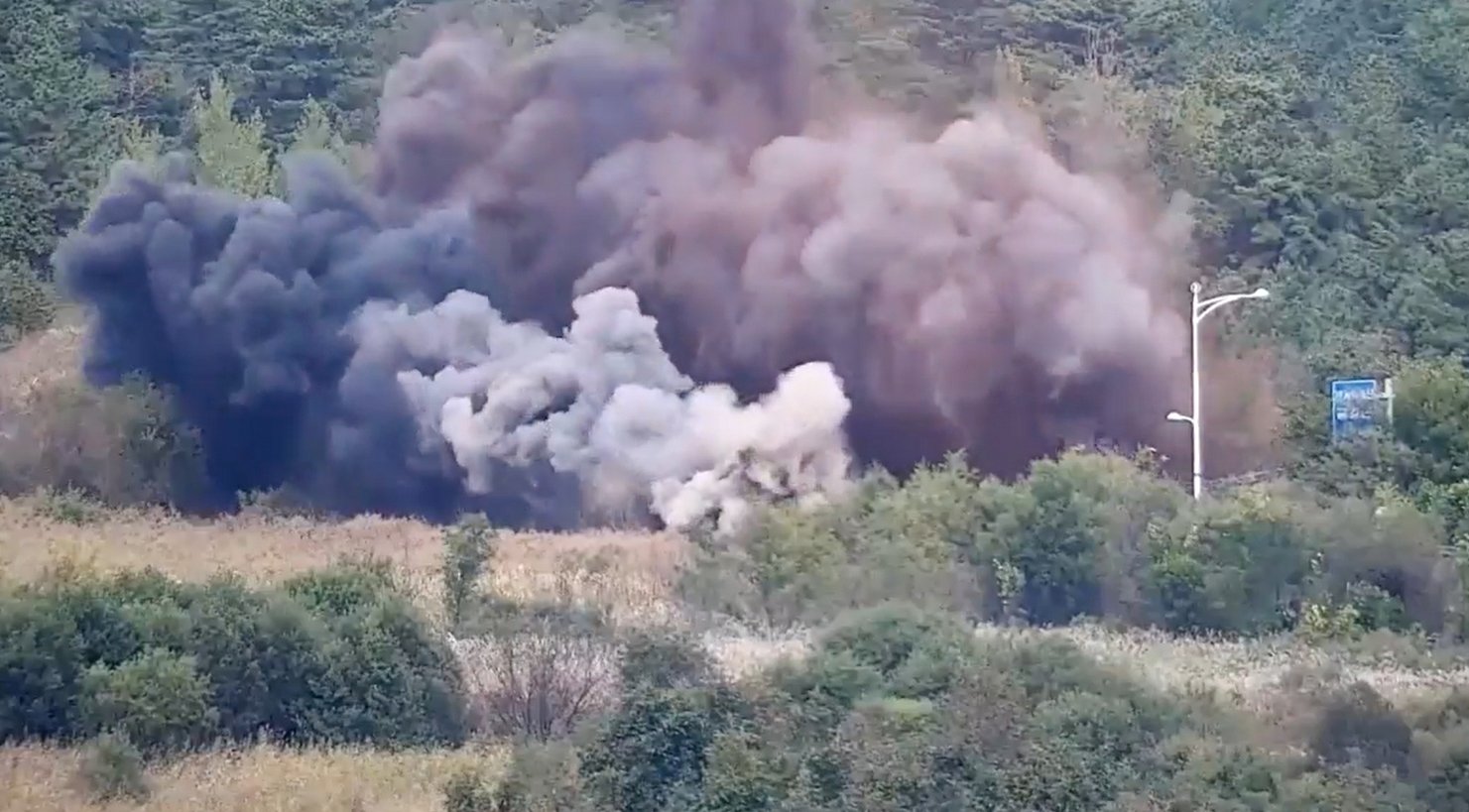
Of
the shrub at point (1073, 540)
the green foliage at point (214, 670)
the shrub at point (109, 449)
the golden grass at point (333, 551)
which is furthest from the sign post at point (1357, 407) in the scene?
the shrub at point (109, 449)

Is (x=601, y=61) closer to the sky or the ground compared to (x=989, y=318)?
closer to the sky

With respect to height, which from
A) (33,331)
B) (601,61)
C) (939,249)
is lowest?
(33,331)

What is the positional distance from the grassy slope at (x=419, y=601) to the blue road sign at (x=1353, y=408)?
345 inches

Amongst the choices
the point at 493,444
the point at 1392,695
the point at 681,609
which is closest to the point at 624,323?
the point at 493,444

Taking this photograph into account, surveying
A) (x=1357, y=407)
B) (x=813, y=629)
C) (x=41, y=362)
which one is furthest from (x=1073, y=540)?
(x=41, y=362)

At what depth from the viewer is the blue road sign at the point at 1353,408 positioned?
2730cm

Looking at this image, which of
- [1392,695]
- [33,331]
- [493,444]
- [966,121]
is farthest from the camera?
[33,331]

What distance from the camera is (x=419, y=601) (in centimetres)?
1983

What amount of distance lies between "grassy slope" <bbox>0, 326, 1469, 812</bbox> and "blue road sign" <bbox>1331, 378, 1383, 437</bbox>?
8767 mm

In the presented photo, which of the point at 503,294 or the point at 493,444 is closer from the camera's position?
the point at 493,444

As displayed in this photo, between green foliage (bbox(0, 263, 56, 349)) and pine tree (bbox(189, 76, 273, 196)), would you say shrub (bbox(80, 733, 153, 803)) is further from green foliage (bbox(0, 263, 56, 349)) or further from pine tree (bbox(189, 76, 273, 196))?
pine tree (bbox(189, 76, 273, 196))

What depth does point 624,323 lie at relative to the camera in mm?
34969

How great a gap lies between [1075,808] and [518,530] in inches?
800

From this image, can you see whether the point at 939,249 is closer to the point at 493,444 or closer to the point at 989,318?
the point at 989,318
